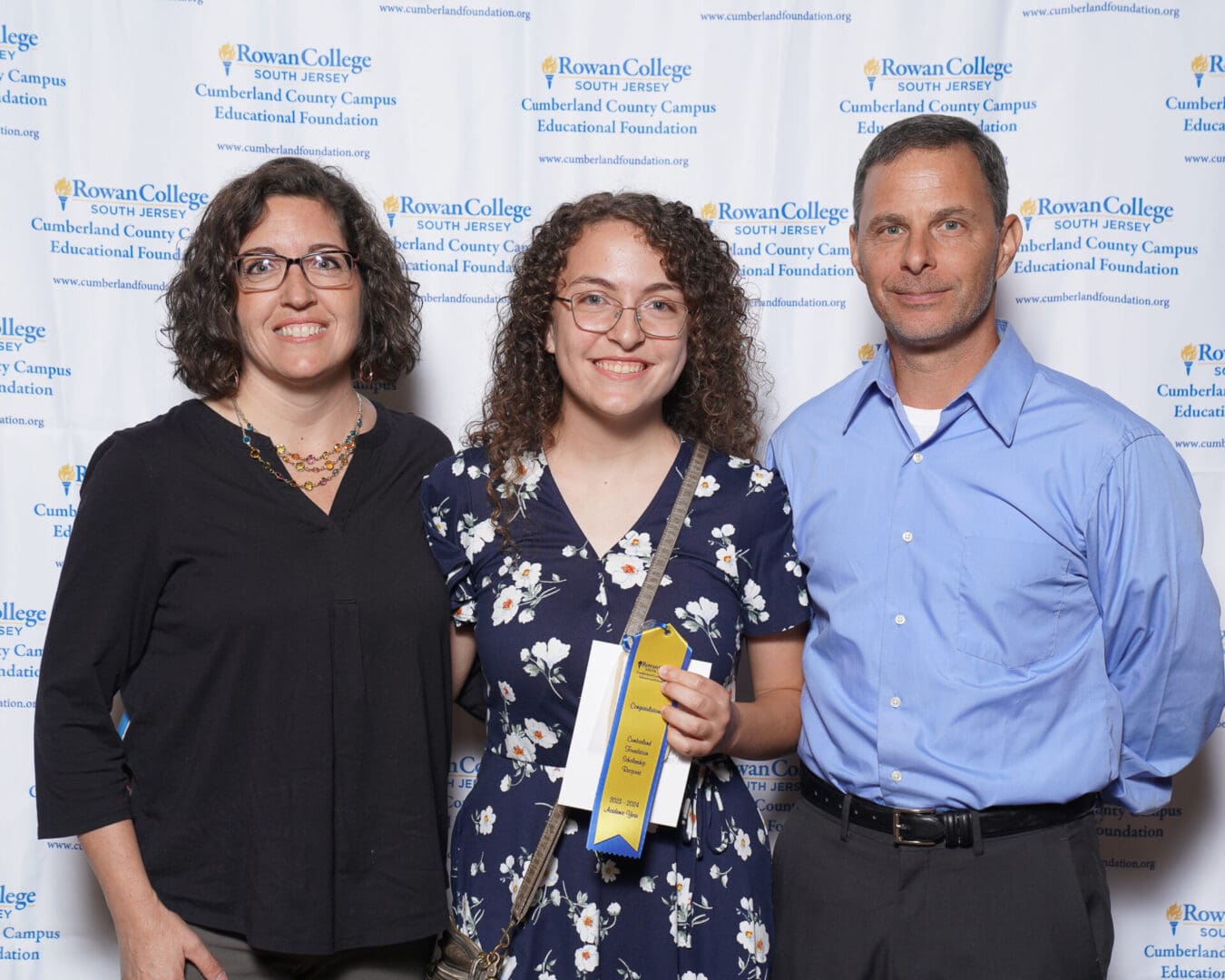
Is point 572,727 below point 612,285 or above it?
below

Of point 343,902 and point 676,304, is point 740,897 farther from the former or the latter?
point 676,304

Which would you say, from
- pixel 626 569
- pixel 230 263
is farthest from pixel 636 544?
pixel 230 263

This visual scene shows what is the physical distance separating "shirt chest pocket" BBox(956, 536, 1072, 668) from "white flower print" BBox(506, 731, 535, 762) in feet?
2.14

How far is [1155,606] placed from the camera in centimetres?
160

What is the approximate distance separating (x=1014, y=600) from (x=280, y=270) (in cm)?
122

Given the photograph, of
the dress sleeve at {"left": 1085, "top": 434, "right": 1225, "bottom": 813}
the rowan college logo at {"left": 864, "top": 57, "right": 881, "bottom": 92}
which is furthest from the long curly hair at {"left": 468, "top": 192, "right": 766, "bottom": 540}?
the rowan college logo at {"left": 864, "top": 57, "right": 881, "bottom": 92}

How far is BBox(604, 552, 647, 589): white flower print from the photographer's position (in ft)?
5.28

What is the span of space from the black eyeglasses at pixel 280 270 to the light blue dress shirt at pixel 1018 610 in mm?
883

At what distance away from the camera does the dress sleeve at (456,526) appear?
5.62 feet

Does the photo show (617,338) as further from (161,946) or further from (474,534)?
(161,946)

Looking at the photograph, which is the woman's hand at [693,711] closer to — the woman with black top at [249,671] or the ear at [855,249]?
the woman with black top at [249,671]

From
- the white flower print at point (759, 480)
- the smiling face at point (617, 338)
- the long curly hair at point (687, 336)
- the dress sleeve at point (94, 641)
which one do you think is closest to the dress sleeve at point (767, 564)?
the white flower print at point (759, 480)

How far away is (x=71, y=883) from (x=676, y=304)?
6.09ft

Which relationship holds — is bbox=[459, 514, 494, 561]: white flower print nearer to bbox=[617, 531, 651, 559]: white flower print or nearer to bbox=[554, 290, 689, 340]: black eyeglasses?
bbox=[617, 531, 651, 559]: white flower print
